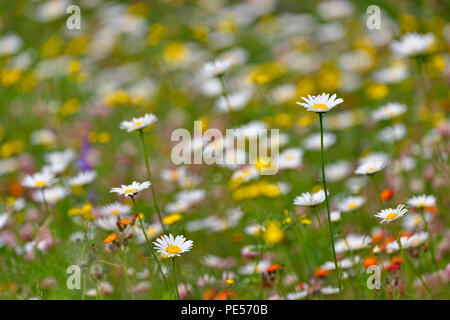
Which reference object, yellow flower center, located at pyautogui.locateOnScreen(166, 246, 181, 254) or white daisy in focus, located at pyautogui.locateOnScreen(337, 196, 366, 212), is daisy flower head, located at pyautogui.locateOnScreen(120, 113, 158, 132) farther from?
white daisy in focus, located at pyautogui.locateOnScreen(337, 196, 366, 212)

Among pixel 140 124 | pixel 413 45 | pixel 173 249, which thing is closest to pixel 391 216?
pixel 173 249

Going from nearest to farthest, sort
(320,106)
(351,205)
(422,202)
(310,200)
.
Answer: (320,106) → (310,200) → (422,202) → (351,205)

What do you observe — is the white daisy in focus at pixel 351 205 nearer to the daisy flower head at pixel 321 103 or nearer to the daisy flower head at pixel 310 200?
the daisy flower head at pixel 310 200

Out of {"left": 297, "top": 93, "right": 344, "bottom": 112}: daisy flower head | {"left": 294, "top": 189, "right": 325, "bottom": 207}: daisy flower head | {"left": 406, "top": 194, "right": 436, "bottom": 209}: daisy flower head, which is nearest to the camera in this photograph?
{"left": 297, "top": 93, "right": 344, "bottom": 112}: daisy flower head

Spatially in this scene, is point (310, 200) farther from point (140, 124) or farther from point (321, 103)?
point (140, 124)

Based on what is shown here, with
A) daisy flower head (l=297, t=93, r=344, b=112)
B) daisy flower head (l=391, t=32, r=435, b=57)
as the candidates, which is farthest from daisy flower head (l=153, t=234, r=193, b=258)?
daisy flower head (l=391, t=32, r=435, b=57)

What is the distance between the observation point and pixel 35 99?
147 inches

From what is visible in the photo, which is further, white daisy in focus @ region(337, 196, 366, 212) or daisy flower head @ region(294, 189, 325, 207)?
white daisy in focus @ region(337, 196, 366, 212)

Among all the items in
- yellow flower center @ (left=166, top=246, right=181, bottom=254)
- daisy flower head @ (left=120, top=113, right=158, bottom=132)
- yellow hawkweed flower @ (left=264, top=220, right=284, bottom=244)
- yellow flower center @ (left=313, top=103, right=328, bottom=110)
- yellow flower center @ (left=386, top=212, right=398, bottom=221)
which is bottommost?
yellow flower center @ (left=166, top=246, right=181, bottom=254)

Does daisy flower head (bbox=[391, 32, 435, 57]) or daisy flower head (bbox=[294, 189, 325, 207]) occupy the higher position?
daisy flower head (bbox=[391, 32, 435, 57])

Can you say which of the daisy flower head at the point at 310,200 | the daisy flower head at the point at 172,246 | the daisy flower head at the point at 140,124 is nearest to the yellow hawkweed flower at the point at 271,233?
the daisy flower head at the point at 310,200

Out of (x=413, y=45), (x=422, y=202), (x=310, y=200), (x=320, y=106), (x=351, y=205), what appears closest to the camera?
(x=320, y=106)

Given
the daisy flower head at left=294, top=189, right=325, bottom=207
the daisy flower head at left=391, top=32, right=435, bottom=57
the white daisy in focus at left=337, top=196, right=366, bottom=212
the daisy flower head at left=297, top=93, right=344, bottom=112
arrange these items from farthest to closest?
the daisy flower head at left=391, top=32, right=435, bottom=57 < the white daisy in focus at left=337, top=196, right=366, bottom=212 < the daisy flower head at left=294, top=189, right=325, bottom=207 < the daisy flower head at left=297, top=93, right=344, bottom=112

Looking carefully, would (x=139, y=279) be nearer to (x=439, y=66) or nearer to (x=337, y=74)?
(x=439, y=66)
